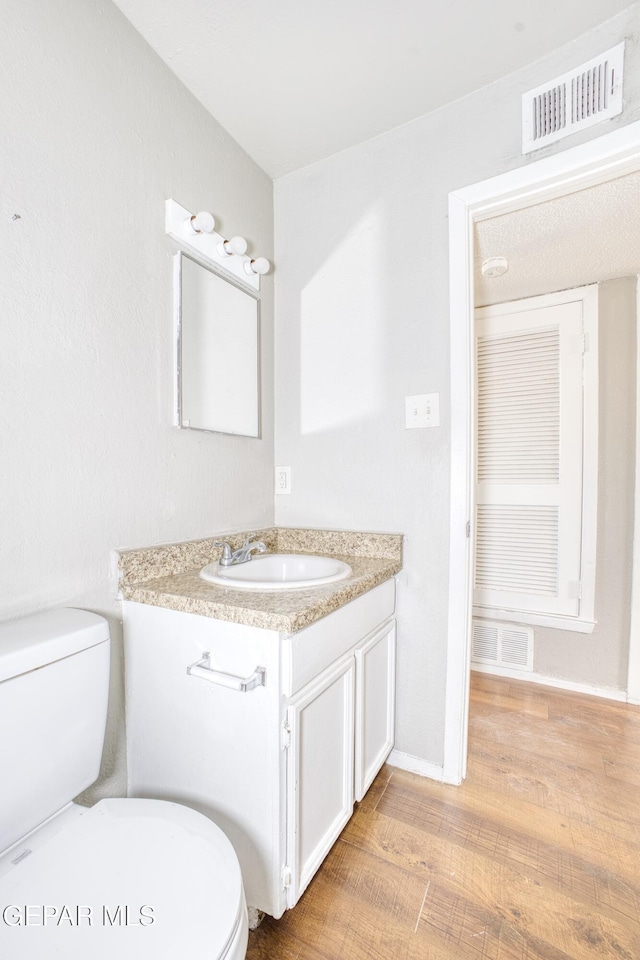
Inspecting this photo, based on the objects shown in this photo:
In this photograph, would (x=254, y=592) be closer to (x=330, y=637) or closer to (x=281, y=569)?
(x=330, y=637)

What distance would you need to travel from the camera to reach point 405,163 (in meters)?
1.51

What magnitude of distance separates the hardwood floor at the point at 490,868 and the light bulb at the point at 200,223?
1850 mm

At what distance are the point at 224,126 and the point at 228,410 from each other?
39.7 inches

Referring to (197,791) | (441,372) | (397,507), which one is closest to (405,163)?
(441,372)

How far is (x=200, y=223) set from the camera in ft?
4.26

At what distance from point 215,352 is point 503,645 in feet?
Answer: 6.96

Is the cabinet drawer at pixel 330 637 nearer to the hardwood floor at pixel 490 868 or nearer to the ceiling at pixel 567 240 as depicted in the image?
the hardwood floor at pixel 490 868

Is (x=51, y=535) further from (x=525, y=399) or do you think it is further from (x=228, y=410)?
(x=525, y=399)

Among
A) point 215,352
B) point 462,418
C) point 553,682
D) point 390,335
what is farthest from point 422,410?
point 553,682

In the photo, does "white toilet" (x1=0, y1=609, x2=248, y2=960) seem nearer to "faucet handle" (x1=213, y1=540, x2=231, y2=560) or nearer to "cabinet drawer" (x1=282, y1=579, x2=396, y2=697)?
"cabinet drawer" (x1=282, y1=579, x2=396, y2=697)

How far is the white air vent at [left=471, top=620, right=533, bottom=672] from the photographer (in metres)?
2.30

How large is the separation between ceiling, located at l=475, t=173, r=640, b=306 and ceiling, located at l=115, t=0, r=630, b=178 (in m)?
0.43

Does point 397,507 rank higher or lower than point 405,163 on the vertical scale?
lower

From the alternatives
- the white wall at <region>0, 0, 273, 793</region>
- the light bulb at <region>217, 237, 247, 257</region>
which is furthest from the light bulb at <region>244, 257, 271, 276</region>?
the white wall at <region>0, 0, 273, 793</region>
